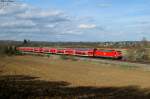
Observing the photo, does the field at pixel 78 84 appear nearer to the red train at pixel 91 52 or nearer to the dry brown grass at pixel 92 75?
the dry brown grass at pixel 92 75

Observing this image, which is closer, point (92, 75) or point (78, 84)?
point (78, 84)

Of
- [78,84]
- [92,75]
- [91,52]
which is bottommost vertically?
[92,75]

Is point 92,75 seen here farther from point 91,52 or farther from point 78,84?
point 91,52

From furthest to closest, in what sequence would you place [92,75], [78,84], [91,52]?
1. [91,52]
2. [92,75]
3. [78,84]

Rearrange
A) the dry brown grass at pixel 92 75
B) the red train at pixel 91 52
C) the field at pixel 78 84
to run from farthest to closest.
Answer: the red train at pixel 91 52, the dry brown grass at pixel 92 75, the field at pixel 78 84

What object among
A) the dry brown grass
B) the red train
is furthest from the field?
the red train

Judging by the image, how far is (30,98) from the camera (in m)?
19.9

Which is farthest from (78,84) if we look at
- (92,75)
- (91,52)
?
(91,52)

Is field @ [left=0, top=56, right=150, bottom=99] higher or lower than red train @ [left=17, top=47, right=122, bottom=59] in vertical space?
lower

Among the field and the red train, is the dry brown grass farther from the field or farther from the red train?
the red train

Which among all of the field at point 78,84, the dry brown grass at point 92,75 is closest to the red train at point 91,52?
the field at point 78,84

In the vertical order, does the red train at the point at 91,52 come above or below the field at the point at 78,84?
above

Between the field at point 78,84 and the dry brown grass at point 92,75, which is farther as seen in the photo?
the dry brown grass at point 92,75

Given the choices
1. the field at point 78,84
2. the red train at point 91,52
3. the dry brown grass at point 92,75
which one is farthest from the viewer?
the red train at point 91,52
